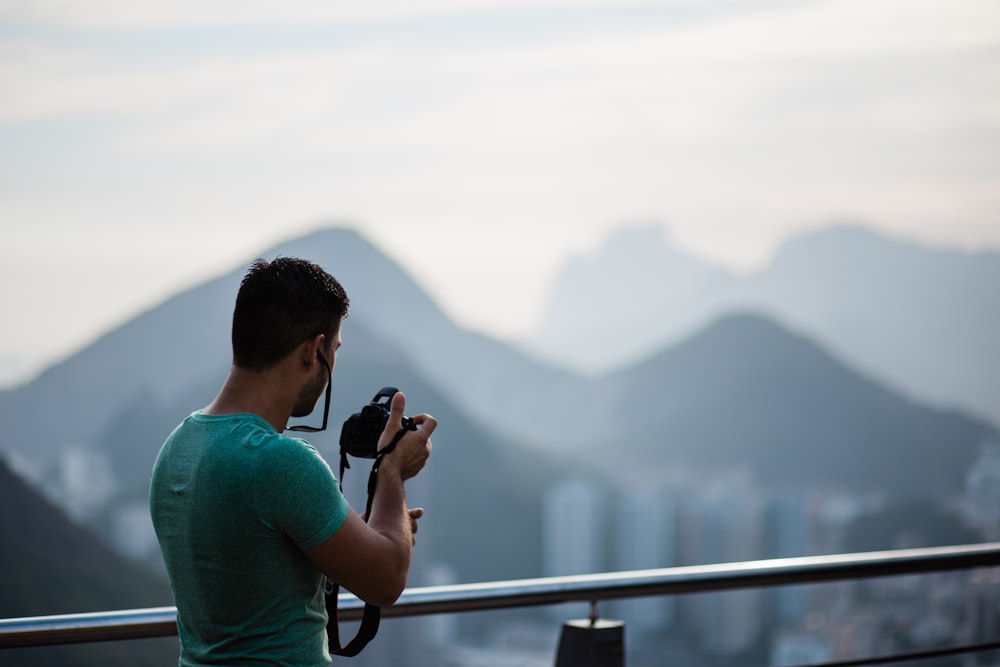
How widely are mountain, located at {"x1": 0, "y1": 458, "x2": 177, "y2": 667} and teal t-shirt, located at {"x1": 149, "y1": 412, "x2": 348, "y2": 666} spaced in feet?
54.2

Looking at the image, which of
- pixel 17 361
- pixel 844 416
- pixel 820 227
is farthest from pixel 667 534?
pixel 17 361

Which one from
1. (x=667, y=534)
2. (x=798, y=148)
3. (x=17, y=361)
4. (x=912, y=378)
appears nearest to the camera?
(x=17, y=361)

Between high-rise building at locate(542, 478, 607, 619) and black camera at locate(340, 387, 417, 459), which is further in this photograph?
high-rise building at locate(542, 478, 607, 619)

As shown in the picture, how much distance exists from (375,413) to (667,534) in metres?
60.7

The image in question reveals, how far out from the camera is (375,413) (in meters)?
1.67

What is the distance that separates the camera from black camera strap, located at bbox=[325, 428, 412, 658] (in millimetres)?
1607

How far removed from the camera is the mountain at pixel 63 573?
18.7 m

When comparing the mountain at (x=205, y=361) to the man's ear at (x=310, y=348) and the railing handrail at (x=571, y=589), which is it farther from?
the man's ear at (x=310, y=348)

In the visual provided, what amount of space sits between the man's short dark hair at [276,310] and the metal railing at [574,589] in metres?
0.71

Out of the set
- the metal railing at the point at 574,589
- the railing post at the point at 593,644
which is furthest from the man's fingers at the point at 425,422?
the railing post at the point at 593,644

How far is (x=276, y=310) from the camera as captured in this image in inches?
60.5

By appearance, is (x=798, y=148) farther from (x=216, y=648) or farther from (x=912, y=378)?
(x=216, y=648)

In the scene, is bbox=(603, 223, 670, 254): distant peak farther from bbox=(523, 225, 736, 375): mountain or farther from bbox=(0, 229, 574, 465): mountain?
bbox=(0, 229, 574, 465): mountain

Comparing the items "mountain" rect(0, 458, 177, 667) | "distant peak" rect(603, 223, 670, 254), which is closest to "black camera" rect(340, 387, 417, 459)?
"mountain" rect(0, 458, 177, 667)
